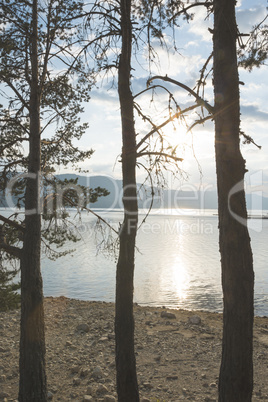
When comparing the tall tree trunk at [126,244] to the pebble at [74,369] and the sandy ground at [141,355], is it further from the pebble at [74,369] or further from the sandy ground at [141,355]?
the pebble at [74,369]

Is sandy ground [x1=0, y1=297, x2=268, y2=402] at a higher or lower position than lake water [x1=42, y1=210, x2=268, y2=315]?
higher

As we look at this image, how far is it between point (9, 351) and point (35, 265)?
510cm

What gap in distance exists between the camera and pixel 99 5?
21.2ft

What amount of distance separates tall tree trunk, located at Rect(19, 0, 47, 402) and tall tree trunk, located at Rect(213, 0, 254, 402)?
12.4 feet

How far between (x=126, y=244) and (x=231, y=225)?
2162 millimetres

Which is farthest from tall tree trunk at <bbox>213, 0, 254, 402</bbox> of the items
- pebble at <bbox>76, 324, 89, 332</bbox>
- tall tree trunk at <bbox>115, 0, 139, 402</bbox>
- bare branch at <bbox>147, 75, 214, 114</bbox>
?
pebble at <bbox>76, 324, 89, 332</bbox>

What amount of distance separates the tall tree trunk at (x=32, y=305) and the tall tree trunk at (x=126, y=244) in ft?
5.68

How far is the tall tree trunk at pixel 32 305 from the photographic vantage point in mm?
6848

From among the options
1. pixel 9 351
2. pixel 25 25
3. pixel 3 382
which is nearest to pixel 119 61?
pixel 25 25

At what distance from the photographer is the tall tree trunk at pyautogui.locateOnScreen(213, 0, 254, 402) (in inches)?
177

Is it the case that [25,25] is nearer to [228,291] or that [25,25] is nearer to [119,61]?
[119,61]

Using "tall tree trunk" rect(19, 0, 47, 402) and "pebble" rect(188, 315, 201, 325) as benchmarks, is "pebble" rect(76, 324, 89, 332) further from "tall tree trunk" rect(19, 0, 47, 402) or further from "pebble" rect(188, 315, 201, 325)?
"tall tree trunk" rect(19, 0, 47, 402)

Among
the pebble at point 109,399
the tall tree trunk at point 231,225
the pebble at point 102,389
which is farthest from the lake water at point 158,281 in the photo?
the tall tree trunk at point 231,225

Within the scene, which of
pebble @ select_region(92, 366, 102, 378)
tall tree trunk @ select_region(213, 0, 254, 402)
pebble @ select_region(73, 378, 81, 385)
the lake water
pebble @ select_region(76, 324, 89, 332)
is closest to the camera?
tall tree trunk @ select_region(213, 0, 254, 402)
